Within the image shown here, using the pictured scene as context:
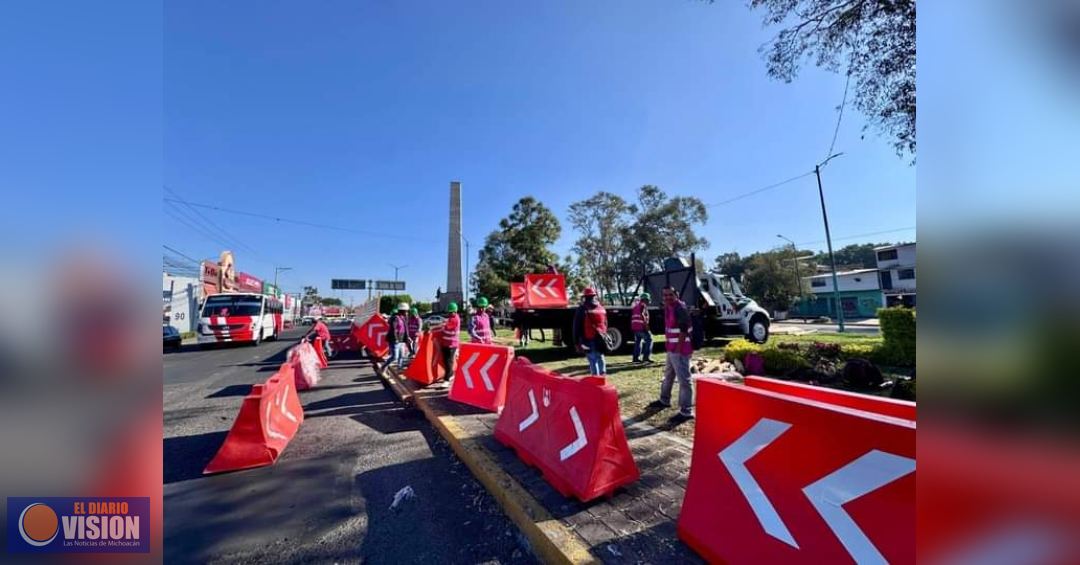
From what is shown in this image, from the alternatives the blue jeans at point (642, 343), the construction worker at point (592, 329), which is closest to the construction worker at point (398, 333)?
the construction worker at point (592, 329)

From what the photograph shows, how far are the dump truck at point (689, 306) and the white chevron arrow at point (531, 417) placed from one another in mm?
6627

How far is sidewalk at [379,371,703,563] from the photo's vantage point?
8.66ft

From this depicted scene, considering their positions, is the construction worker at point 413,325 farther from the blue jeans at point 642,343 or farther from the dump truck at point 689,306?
the blue jeans at point 642,343

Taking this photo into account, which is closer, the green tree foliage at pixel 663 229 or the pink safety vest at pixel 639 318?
the pink safety vest at pixel 639 318

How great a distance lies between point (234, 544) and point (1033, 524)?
3.94 m

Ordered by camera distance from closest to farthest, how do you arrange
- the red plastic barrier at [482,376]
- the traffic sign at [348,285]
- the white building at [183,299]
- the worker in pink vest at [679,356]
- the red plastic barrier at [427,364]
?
1. the worker in pink vest at [679,356]
2. the red plastic barrier at [482,376]
3. the red plastic barrier at [427,364]
4. the white building at [183,299]
5. the traffic sign at [348,285]

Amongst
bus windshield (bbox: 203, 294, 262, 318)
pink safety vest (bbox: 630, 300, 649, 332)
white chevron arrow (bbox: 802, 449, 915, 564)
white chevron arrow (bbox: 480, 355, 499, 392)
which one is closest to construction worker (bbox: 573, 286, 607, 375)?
white chevron arrow (bbox: 480, 355, 499, 392)

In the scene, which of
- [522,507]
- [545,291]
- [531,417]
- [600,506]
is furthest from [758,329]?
[522,507]

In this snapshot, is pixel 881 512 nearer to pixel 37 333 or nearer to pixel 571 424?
pixel 571 424

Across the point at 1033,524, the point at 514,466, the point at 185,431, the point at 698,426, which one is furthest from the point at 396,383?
the point at 1033,524

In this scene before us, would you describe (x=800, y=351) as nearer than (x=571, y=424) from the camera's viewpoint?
No

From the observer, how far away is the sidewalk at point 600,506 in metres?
2.64

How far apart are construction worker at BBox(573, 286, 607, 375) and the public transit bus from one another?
15.8 metres

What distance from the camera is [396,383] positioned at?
8602 millimetres
